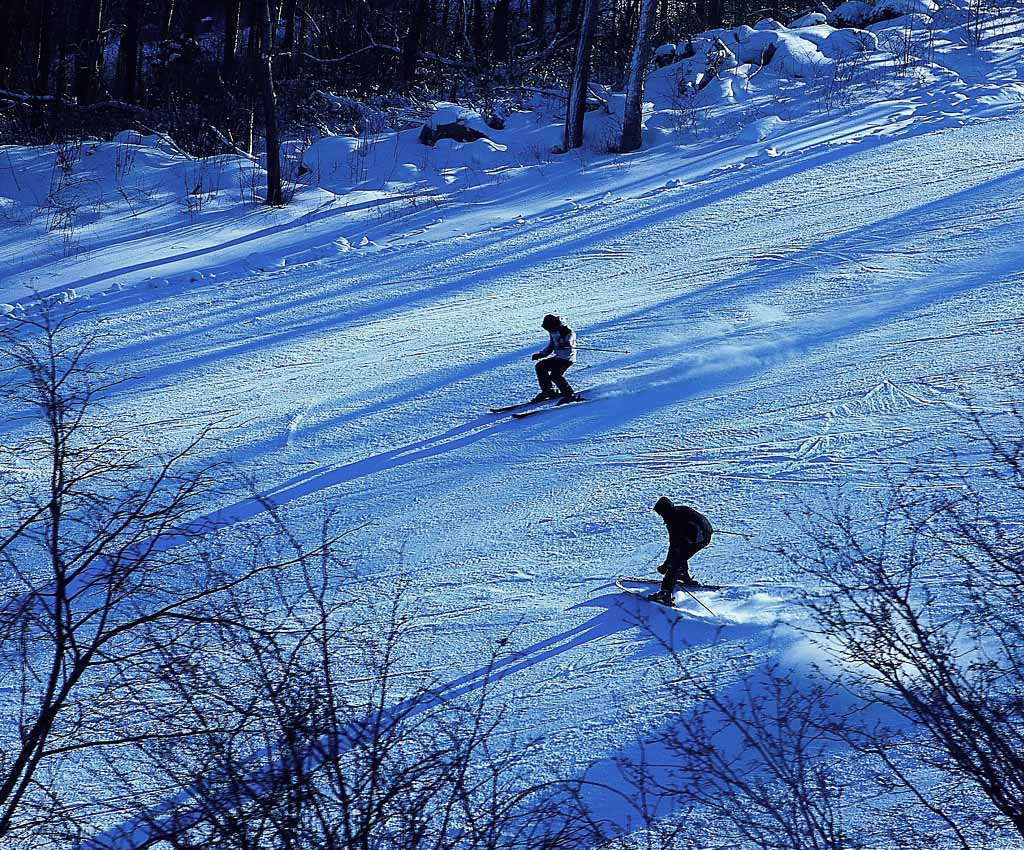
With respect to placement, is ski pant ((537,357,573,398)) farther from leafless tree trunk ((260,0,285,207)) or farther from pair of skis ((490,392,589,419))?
leafless tree trunk ((260,0,285,207))

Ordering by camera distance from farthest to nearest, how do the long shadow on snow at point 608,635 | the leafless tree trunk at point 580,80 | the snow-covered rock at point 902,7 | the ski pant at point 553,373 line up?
the snow-covered rock at point 902,7 < the leafless tree trunk at point 580,80 < the ski pant at point 553,373 < the long shadow on snow at point 608,635

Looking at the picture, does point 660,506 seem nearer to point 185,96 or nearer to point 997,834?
point 997,834

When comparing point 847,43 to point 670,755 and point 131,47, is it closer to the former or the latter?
point 131,47

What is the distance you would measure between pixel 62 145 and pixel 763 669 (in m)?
20.2

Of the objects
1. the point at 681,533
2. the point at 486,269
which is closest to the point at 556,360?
the point at 681,533

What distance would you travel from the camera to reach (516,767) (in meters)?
7.62

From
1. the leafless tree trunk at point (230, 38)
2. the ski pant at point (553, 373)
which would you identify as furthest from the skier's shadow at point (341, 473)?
the leafless tree trunk at point (230, 38)

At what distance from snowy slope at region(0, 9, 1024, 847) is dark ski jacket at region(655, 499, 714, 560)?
28.2 inches

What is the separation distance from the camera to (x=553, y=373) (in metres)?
13.3

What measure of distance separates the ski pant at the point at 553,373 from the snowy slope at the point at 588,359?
495mm

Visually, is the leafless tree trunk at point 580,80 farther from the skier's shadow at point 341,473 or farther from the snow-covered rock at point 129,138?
the skier's shadow at point 341,473

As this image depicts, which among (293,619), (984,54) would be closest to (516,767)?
(293,619)

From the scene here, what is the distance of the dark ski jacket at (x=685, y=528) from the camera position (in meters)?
8.97

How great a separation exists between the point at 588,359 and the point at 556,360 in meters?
1.85
